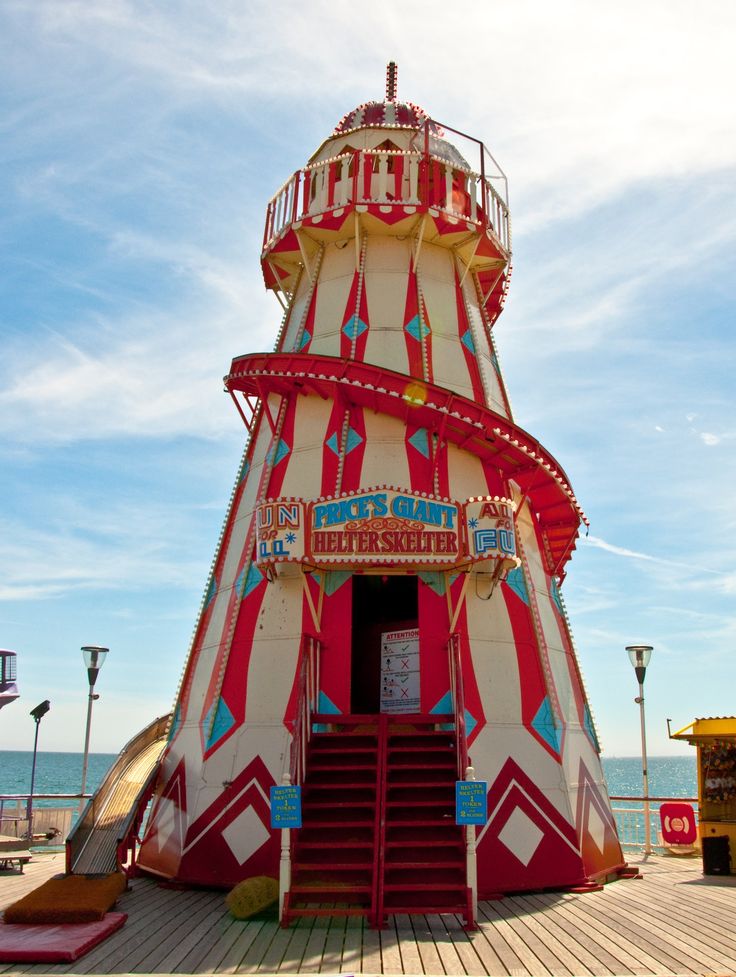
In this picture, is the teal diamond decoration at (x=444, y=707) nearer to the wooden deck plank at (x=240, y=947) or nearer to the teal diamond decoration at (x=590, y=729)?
the teal diamond decoration at (x=590, y=729)

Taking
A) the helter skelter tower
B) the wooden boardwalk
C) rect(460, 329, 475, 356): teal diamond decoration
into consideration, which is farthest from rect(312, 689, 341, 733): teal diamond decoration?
rect(460, 329, 475, 356): teal diamond decoration

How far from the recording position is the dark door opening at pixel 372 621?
54.8 ft

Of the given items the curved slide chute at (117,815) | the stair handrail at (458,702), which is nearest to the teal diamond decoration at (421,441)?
the stair handrail at (458,702)

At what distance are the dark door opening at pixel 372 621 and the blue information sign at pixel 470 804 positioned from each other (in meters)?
7.17

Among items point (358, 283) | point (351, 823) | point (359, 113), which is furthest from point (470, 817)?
point (359, 113)

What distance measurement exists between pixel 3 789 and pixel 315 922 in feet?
362

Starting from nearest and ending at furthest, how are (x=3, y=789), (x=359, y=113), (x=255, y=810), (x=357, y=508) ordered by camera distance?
(x=255, y=810)
(x=357, y=508)
(x=359, y=113)
(x=3, y=789)

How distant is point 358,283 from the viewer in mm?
14891

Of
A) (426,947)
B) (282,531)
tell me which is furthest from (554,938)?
(282,531)

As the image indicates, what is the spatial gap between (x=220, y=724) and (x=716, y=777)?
8285 mm

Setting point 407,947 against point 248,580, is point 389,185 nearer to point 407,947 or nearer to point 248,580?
point 248,580

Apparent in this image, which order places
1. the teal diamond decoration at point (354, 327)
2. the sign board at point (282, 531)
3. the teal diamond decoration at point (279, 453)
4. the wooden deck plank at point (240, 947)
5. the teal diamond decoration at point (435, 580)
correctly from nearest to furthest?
the wooden deck plank at point (240, 947) < the sign board at point (282, 531) < the teal diamond decoration at point (435, 580) < the teal diamond decoration at point (279, 453) < the teal diamond decoration at point (354, 327)

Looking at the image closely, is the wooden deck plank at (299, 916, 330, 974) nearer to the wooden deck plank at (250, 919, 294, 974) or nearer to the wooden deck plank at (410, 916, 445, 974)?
the wooden deck plank at (250, 919, 294, 974)

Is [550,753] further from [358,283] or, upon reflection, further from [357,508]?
Answer: [358,283]
